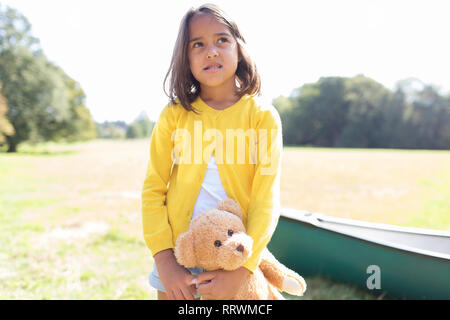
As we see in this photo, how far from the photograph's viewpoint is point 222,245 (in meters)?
1.07

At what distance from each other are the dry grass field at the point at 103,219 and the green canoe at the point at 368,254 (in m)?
0.17

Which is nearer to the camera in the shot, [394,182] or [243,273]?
[243,273]

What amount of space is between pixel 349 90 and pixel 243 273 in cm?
3542

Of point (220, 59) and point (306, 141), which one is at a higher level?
point (220, 59)

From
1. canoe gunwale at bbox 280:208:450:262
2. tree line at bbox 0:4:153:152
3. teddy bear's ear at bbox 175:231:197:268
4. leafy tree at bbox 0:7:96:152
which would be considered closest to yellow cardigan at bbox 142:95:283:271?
teddy bear's ear at bbox 175:231:197:268

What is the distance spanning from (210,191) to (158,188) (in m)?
0.22

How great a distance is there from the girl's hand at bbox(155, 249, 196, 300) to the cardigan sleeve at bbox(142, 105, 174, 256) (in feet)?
0.12

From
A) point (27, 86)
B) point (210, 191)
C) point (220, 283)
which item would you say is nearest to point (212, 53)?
point (210, 191)

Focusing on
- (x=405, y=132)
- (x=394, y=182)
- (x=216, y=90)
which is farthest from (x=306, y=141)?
(x=216, y=90)

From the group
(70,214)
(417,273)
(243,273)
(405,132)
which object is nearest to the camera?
(243,273)

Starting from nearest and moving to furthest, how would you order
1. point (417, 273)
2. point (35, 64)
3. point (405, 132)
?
point (417, 273)
point (35, 64)
point (405, 132)

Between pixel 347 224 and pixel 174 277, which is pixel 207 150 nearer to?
pixel 174 277

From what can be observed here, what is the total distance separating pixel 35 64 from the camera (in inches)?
910
